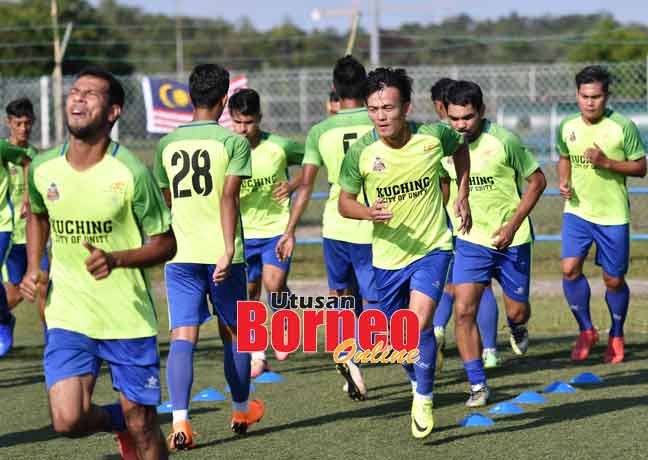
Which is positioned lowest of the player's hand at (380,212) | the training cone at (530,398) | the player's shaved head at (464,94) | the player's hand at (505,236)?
the training cone at (530,398)

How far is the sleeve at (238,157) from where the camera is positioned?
7.06 m

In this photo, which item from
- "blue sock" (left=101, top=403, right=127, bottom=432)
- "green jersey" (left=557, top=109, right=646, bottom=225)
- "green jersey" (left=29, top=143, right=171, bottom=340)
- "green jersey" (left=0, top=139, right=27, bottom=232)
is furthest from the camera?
"green jersey" (left=0, top=139, right=27, bottom=232)

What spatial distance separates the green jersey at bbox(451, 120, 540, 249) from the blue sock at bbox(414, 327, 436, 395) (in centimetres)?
162

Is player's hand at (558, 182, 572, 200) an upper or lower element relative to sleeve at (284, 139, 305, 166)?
lower

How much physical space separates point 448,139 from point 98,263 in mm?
2927

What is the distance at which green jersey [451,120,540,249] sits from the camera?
862 cm

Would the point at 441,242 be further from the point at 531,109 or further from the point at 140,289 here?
the point at 531,109

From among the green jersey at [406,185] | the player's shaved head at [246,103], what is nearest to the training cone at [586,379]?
the green jersey at [406,185]

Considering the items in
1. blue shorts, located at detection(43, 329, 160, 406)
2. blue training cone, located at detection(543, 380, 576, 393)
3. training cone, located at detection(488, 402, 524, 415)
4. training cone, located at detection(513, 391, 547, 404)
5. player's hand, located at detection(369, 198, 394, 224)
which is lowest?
blue training cone, located at detection(543, 380, 576, 393)

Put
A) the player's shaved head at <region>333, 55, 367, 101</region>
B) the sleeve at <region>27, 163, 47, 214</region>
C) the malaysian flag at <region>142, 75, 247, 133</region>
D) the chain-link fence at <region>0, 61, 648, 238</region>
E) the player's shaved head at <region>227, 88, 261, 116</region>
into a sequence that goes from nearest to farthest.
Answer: the sleeve at <region>27, 163, 47, 214</region>
the player's shaved head at <region>333, 55, 367, 101</region>
the player's shaved head at <region>227, 88, 261, 116</region>
the malaysian flag at <region>142, 75, 247, 133</region>
the chain-link fence at <region>0, 61, 648, 238</region>

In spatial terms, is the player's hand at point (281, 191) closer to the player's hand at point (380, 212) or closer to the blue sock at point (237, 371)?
the blue sock at point (237, 371)

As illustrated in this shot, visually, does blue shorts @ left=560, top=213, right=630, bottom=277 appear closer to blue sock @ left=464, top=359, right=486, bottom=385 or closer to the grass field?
the grass field

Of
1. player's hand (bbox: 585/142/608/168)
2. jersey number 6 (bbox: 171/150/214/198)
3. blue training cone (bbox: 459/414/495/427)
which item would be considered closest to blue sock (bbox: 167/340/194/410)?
jersey number 6 (bbox: 171/150/214/198)

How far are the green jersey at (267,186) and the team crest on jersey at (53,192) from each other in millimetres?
4174
